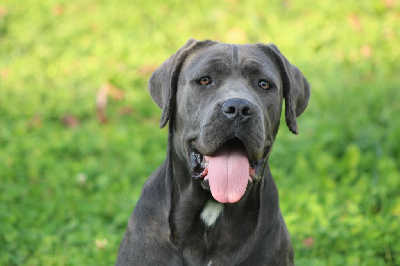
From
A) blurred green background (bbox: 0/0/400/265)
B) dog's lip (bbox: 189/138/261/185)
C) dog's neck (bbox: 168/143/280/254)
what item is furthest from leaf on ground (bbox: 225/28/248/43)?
dog's lip (bbox: 189/138/261/185)

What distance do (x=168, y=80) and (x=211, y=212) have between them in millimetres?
891

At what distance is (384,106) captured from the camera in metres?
7.48

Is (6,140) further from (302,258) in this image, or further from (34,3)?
(34,3)

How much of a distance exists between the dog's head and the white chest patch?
28 cm

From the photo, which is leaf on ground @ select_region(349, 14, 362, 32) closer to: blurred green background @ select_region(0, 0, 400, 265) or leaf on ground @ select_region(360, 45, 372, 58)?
blurred green background @ select_region(0, 0, 400, 265)

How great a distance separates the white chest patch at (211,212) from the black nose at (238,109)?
2.25 ft

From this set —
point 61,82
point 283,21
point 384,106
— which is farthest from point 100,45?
point 384,106

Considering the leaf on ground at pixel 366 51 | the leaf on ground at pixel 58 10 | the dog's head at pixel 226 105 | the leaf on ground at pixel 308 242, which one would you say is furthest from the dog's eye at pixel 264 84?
the leaf on ground at pixel 58 10

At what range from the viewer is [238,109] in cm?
342

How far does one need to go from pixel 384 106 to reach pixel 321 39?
273cm

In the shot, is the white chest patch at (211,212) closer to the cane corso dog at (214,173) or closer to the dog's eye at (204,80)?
the cane corso dog at (214,173)

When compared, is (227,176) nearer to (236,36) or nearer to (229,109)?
(229,109)

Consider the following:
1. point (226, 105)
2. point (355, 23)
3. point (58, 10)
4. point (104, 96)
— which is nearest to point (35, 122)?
point (104, 96)

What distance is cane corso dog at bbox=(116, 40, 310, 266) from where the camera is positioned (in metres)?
3.59
